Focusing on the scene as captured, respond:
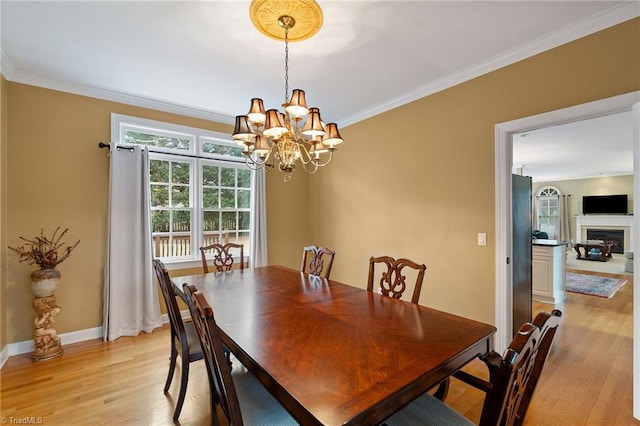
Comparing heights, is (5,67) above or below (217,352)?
above

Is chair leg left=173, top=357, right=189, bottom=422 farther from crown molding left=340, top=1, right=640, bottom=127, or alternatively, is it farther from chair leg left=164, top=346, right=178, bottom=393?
crown molding left=340, top=1, right=640, bottom=127

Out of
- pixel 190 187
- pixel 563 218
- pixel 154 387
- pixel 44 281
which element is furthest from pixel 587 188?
pixel 44 281

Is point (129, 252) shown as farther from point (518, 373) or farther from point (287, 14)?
point (518, 373)

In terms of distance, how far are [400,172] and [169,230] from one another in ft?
9.68

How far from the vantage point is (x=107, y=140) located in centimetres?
319

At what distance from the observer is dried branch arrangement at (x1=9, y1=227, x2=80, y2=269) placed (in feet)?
8.89

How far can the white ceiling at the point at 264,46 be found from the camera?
1916 mm

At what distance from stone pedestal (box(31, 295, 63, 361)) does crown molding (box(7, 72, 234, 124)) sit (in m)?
2.10

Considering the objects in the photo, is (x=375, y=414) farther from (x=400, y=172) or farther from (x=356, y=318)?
(x=400, y=172)

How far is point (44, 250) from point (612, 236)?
13564 mm

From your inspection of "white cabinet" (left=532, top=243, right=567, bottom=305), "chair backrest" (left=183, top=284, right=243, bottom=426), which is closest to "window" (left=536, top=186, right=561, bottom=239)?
"white cabinet" (left=532, top=243, right=567, bottom=305)

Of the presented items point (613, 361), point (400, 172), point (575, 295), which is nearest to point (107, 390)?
point (400, 172)

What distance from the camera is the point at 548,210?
10.4 m

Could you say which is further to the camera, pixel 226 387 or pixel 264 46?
pixel 264 46
